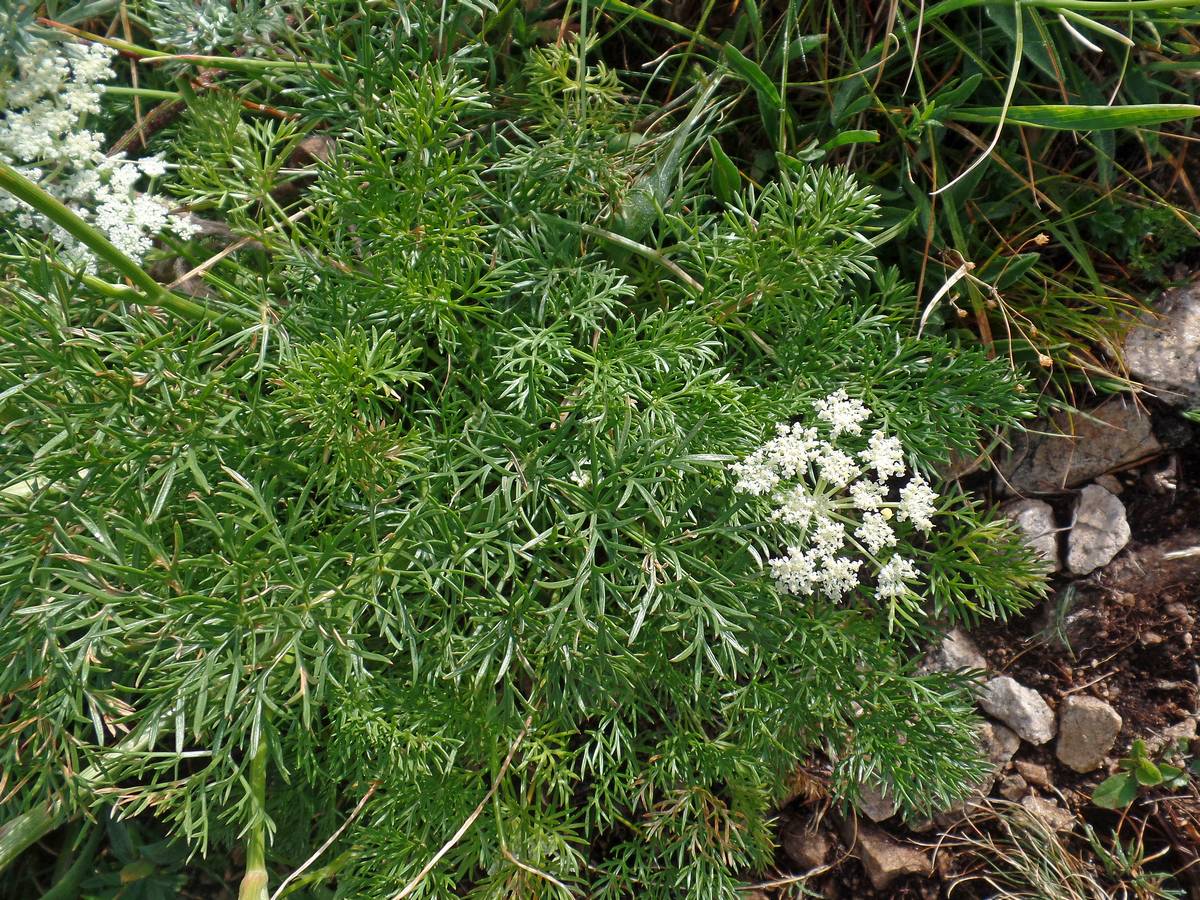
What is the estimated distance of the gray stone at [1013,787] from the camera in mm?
2467

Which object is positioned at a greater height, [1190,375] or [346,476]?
[1190,375]

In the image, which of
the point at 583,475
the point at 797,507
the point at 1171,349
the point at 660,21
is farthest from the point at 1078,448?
the point at 660,21

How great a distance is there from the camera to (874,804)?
2514 mm

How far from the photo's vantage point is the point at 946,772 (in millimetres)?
2107

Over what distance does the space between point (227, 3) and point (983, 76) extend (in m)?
2.01

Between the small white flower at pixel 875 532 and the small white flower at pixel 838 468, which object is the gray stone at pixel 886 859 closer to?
the small white flower at pixel 875 532

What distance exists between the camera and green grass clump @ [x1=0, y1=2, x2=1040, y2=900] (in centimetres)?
181

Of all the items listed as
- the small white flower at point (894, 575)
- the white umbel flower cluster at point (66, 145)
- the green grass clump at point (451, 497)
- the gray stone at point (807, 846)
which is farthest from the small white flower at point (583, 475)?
the gray stone at point (807, 846)

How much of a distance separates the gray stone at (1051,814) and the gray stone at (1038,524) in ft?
2.22

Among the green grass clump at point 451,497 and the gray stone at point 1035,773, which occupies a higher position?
the green grass clump at point 451,497

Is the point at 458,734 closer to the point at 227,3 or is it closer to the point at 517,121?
the point at 517,121

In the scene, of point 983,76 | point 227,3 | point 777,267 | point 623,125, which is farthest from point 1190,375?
point 227,3

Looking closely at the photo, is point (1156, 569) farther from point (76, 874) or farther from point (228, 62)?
point (76, 874)

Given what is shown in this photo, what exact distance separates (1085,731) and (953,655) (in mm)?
421
